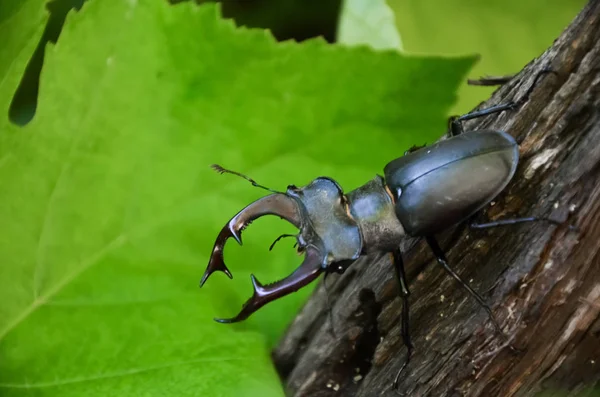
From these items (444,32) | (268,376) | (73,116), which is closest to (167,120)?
(73,116)

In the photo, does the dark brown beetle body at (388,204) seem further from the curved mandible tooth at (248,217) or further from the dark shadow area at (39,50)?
the dark shadow area at (39,50)

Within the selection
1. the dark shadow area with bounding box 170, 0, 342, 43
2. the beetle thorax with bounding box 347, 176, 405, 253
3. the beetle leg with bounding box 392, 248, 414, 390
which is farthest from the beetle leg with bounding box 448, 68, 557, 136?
the dark shadow area with bounding box 170, 0, 342, 43

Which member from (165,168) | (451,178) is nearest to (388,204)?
(451,178)

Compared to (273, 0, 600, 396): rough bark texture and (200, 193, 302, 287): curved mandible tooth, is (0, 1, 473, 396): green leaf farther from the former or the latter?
(273, 0, 600, 396): rough bark texture

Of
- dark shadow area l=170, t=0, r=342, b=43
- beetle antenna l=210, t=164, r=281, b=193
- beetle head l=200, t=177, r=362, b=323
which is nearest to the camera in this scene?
beetle head l=200, t=177, r=362, b=323

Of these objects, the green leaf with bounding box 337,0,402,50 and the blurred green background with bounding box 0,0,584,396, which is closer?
the blurred green background with bounding box 0,0,584,396

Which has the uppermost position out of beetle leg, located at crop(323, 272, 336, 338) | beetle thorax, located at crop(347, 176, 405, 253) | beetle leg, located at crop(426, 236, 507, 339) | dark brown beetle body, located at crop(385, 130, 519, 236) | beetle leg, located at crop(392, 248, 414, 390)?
dark brown beetle body, located at crop(385, 130, 519, 236)

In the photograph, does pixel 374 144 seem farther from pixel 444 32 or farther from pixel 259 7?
pixel 259 7

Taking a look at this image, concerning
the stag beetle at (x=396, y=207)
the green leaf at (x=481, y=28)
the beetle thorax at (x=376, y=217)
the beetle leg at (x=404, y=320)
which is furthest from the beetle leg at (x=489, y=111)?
the green leaf at (x=481, y=28)
